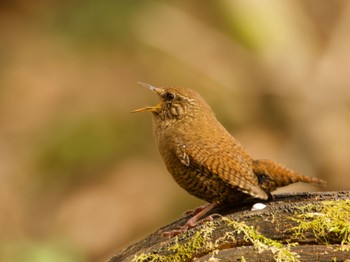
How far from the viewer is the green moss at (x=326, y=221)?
3285mm

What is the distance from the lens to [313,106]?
28.2 feet

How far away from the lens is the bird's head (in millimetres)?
4273

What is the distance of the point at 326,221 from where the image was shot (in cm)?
334

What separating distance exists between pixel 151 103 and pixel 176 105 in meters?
5.45

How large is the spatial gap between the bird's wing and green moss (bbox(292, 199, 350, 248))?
1.26ft

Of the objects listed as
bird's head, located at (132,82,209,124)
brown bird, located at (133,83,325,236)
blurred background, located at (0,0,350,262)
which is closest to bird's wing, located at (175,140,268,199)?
brown bird, located at (133,83,325,236)

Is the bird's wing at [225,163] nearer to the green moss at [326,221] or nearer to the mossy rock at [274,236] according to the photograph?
the mossy rock at [274,236]

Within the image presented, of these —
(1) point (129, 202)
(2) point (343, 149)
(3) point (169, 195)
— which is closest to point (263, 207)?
(2) point (343, 149)

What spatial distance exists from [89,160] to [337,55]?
2.85 metres

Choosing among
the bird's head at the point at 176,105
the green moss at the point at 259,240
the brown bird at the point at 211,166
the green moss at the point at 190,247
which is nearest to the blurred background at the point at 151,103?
the bird's head at the point at 176,105

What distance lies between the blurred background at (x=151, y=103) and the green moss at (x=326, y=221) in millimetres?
4370

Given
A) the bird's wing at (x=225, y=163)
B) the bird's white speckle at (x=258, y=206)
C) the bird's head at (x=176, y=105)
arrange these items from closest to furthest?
the bird's white speckle at (x=258, y=206)
the bird's wing at (x=225, y=163)
the bird's head at (x=176, y=105)

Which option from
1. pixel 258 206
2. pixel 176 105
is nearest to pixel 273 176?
pixel 258 206

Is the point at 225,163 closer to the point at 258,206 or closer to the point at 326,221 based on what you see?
the point at 258,206
